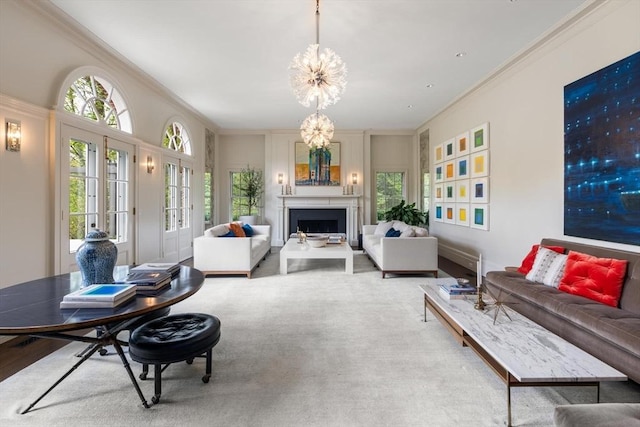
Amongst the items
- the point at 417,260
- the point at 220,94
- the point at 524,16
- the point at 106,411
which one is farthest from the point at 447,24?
the point at 106,411

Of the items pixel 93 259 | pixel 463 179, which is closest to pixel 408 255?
pixel 463 179

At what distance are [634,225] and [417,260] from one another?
8.81 ft

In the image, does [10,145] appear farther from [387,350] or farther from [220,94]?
[387,350]

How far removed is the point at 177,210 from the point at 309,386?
5.48m

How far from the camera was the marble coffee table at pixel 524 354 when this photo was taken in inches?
60.7

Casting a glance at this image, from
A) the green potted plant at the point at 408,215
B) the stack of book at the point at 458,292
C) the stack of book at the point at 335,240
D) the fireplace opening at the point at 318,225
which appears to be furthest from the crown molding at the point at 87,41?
the green potted plant at the point at 408,215

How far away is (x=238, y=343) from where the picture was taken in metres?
2.72

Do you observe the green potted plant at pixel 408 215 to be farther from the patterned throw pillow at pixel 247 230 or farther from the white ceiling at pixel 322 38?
the patterned throw pillow at pixel 247 230

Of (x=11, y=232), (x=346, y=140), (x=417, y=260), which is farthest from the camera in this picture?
(x=346, y=140)

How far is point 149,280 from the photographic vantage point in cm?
194

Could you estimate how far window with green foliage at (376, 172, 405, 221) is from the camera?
9133 millimetres

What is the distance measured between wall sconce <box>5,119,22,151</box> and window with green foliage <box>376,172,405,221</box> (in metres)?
7.81

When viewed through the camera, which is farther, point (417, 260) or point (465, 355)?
point (417, 260)

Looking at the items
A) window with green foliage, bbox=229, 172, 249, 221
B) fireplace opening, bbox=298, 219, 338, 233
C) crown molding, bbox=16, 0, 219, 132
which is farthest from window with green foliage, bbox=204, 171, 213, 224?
crown molding, bbox=16, 0, 219, 132
